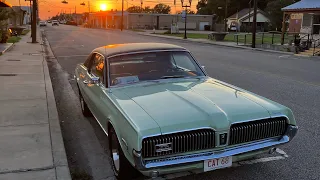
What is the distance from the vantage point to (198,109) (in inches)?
148

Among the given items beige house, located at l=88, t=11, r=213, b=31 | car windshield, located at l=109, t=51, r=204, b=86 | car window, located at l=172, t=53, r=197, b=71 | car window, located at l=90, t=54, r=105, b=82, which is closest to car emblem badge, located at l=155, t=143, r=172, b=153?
car windshield, located at l=109, t=51, r=204, b=86

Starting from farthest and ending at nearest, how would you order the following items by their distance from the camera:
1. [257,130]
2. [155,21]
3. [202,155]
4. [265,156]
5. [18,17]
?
1. [155,21]
2. [18,17]
3. [265,156]
4. [257,130]
5. [202,155]

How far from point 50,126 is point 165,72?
229cm

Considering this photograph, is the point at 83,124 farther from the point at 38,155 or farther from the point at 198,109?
the point at 198,109

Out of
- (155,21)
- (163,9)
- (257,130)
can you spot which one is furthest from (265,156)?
(163,9)

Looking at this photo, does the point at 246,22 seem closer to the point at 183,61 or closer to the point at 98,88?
the point at 183,61

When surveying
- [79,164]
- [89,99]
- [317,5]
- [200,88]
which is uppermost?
[317,5]

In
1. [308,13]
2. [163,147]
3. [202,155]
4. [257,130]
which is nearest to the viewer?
[163,147]

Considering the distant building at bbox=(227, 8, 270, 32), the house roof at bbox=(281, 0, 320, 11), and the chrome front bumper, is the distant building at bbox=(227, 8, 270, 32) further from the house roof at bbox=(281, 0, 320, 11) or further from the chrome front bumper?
the chrome front bumper

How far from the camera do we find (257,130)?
3.83m

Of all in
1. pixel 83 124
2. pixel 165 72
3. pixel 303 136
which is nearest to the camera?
pixel 165 72

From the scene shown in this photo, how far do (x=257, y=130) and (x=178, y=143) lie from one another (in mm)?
962

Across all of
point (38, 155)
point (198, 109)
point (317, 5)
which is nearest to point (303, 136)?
point (198, 109)

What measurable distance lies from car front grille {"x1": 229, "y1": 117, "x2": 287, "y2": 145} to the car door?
169cm
